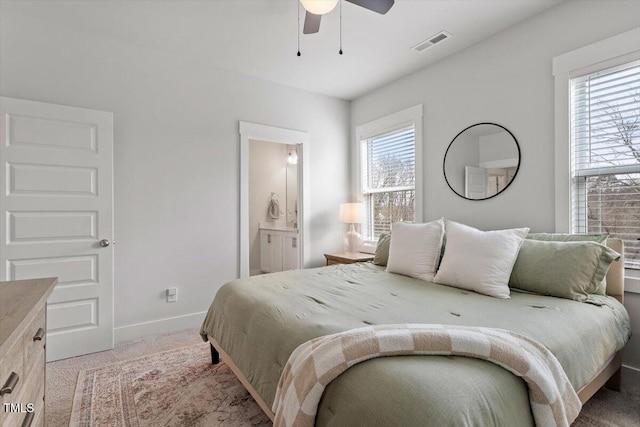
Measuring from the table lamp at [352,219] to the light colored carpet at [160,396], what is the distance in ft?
6.87

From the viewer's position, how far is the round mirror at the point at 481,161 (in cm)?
273

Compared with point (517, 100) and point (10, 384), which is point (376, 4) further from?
point (10, 384)

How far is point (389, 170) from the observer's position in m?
3.96

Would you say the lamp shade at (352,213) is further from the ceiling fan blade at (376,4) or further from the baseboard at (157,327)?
the ceiling fan blade at (376,4)

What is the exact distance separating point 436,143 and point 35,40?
11.9ft

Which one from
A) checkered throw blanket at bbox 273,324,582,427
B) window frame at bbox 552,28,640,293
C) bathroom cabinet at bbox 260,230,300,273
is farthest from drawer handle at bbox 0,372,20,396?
bathroom cabinet at bbox 260,230,300,273

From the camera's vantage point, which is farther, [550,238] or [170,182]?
[170,182]

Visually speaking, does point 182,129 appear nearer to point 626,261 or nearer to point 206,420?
point 206,420

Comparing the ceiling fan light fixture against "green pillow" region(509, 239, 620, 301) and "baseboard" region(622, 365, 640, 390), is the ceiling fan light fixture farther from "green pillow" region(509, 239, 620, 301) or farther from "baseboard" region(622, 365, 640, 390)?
"baseboard" region(622, 365, 640, 390)

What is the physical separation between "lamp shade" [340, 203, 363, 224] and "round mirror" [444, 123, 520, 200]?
1.14 m

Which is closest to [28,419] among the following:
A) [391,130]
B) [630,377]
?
[630,377]

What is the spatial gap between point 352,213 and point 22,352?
129 inches

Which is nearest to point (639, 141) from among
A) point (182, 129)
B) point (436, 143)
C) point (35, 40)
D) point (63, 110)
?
point (436, 143)

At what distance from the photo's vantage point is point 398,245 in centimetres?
271
